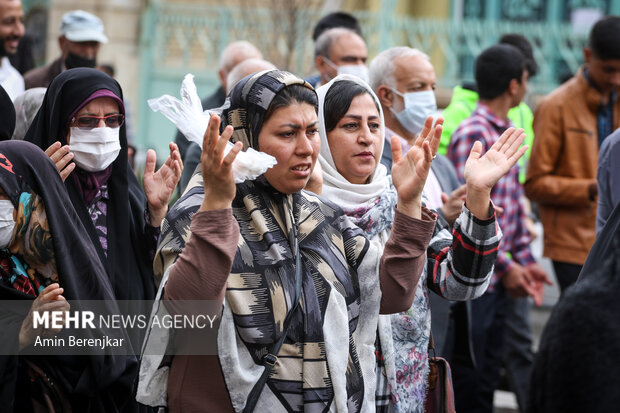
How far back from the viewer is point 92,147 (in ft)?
12.4

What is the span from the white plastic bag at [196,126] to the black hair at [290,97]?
16cm

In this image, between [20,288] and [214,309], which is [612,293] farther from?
[20,288]

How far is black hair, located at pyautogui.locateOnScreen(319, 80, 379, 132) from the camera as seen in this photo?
3.68m

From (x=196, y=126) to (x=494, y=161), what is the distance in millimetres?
1030

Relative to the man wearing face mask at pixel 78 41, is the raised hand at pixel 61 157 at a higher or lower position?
lower

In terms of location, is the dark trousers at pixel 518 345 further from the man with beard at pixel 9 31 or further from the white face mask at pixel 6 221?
the white face mask at pixel 6 221

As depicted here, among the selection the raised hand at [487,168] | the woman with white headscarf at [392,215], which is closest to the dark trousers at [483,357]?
the woman with white headscarf at [392,215]

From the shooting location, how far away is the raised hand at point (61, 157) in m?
3.52

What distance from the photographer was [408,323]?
3600 mm

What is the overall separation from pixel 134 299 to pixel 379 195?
3.44 ft

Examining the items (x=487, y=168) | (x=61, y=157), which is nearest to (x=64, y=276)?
(x=61, y=157)

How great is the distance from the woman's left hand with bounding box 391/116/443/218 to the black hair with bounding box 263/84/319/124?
36 cm

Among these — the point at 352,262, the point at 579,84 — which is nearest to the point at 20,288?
the point at 352,262

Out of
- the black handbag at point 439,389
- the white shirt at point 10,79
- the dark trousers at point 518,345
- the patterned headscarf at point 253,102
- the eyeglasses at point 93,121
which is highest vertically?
the patterned headscarf at point 253,102
